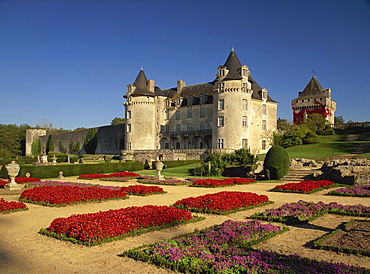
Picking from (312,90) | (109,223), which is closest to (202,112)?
(312,90)

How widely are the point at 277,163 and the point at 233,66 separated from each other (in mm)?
23398

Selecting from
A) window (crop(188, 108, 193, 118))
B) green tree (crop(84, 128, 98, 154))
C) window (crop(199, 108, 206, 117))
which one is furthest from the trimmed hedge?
green tree (crop(84, 128, 98, 154))

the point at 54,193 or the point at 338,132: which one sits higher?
the point at 338,132

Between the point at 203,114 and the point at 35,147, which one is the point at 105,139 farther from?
the point at 35,147

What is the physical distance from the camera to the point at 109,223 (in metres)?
6.89

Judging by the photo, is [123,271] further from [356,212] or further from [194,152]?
[194,152]

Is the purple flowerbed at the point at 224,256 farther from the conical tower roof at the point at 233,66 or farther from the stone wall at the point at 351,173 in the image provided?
the conical tower roof at the point at 233,66

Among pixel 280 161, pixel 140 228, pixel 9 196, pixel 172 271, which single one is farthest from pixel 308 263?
pixel 280 161

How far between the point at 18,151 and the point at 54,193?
237 ft

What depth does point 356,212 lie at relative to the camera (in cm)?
890

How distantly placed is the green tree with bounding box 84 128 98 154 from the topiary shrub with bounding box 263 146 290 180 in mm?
45612

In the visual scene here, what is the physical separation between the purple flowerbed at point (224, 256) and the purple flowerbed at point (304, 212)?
6.26ft

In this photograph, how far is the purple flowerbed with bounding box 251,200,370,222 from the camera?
827 cm

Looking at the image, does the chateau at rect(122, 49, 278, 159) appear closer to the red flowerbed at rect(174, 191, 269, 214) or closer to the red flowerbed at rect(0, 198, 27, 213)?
the red flowerbed at rect(174, 191, 269, 214)
